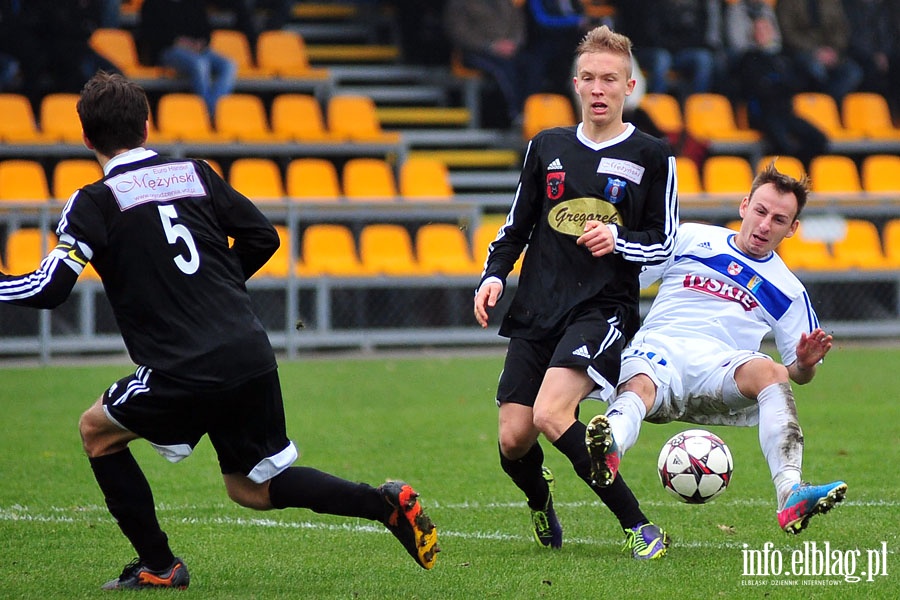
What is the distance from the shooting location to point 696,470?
214 inches

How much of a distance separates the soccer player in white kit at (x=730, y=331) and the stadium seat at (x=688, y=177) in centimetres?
957

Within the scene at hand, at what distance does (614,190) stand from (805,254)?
9.93 m

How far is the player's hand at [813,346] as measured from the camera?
5.22m

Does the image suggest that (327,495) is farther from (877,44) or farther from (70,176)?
(877,44)

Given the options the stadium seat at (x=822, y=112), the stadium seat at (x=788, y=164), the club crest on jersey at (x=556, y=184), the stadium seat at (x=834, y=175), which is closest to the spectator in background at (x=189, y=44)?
the stadium seat at (x=788, y=164)

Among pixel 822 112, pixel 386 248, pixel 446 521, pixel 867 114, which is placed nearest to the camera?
pixel 446 521

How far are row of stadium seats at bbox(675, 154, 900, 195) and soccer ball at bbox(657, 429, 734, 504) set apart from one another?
9852 millimetres

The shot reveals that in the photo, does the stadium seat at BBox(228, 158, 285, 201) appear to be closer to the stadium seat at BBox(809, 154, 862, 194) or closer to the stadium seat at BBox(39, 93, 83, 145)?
the stadium seat at BBox(39, 93, 83, 145)

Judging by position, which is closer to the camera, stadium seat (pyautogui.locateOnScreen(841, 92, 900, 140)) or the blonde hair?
the blonde hair

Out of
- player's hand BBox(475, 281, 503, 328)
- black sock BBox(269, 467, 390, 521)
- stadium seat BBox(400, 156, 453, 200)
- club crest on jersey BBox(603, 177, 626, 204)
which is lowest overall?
stadium seat BBox(400, 156, 453, 200)

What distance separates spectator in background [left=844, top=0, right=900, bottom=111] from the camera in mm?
18422

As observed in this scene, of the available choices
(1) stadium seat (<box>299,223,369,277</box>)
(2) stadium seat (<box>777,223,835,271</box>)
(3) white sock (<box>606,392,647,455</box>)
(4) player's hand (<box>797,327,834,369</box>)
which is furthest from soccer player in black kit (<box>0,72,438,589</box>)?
(2) stadium seat (<box>777,223,835,271</box>)

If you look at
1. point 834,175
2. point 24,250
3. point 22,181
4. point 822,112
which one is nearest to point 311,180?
point 22,181

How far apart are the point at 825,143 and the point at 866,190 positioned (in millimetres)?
789
